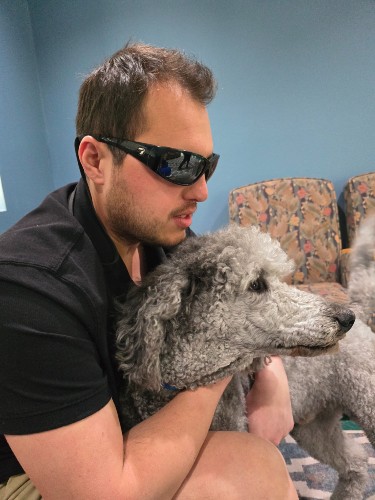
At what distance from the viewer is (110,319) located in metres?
0.86

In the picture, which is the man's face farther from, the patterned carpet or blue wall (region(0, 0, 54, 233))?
blue wall (region(0, 0, 54, 233))

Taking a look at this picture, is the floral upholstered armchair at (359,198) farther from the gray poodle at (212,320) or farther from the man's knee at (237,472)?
the man's knee at (237,472)

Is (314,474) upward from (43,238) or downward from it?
downward

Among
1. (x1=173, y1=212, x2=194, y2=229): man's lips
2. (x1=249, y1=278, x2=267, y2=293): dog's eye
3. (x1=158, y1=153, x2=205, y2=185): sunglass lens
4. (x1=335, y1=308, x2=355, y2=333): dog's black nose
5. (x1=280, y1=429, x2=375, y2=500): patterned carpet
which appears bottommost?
(x1=280, y1=429, x2=375, y2=500): patterned carpet

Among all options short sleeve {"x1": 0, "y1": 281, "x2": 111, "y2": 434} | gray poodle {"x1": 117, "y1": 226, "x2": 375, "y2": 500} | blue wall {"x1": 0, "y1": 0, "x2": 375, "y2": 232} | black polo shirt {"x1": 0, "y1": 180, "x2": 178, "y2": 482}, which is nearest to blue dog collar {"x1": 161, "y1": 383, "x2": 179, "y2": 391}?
gray poodle {"x1": 117, "y1": 226, "x2": 375, "y2": 500}

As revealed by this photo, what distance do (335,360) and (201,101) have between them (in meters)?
0.80

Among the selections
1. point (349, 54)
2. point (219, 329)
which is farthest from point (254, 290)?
point (349, 54)

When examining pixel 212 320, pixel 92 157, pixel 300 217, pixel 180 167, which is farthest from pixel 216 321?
pixel 300 217

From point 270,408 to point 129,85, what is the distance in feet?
2.72

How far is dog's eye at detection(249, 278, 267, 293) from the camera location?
859 mm

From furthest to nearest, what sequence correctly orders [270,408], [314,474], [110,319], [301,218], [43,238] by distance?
[301,218] → [314,474] → [270,408] → [110,319] → [43,238]

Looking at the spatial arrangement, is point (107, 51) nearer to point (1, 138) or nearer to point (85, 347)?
point (1, 138)

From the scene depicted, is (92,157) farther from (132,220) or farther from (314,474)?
(314,474)

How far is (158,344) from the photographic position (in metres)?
0.79
